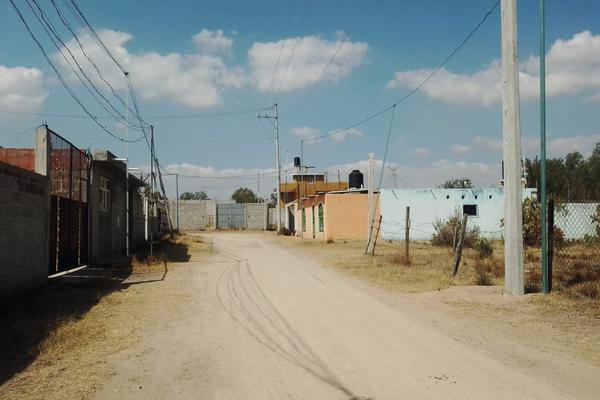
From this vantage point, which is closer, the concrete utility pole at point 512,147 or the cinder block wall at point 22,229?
the cinder block wall at point 22,229

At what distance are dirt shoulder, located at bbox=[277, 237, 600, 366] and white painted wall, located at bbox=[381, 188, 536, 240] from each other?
17.7 metres

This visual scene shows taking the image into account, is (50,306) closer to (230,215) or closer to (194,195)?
(230,215)

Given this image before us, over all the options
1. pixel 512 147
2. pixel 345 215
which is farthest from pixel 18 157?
pixel 345 215

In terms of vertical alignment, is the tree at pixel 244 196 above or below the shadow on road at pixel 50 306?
above

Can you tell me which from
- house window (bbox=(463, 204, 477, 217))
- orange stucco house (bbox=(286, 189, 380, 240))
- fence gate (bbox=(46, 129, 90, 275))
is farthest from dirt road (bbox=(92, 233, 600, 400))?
house window (bbox=(463, 204, 477, 217))

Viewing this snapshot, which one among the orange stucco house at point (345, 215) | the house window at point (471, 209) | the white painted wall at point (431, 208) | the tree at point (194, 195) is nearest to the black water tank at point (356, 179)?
the orange stucco house at point (345, 215)

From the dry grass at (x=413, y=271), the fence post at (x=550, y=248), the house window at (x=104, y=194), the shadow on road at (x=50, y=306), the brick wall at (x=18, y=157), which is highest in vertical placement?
the brick wall at (x=18, y=157)

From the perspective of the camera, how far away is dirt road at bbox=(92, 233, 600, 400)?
4.84 meters

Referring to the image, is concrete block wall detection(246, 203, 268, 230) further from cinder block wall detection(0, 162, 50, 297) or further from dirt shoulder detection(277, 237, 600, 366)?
cinder block wall detection(0, 162, 50, 297)

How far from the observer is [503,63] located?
10.3 meters

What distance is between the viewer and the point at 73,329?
7.12 m

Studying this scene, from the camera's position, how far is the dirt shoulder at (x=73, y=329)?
5.16m

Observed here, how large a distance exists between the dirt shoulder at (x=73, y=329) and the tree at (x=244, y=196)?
94118mm

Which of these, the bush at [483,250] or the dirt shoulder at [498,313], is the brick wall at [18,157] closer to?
the dirt shoulder at [498,313]
